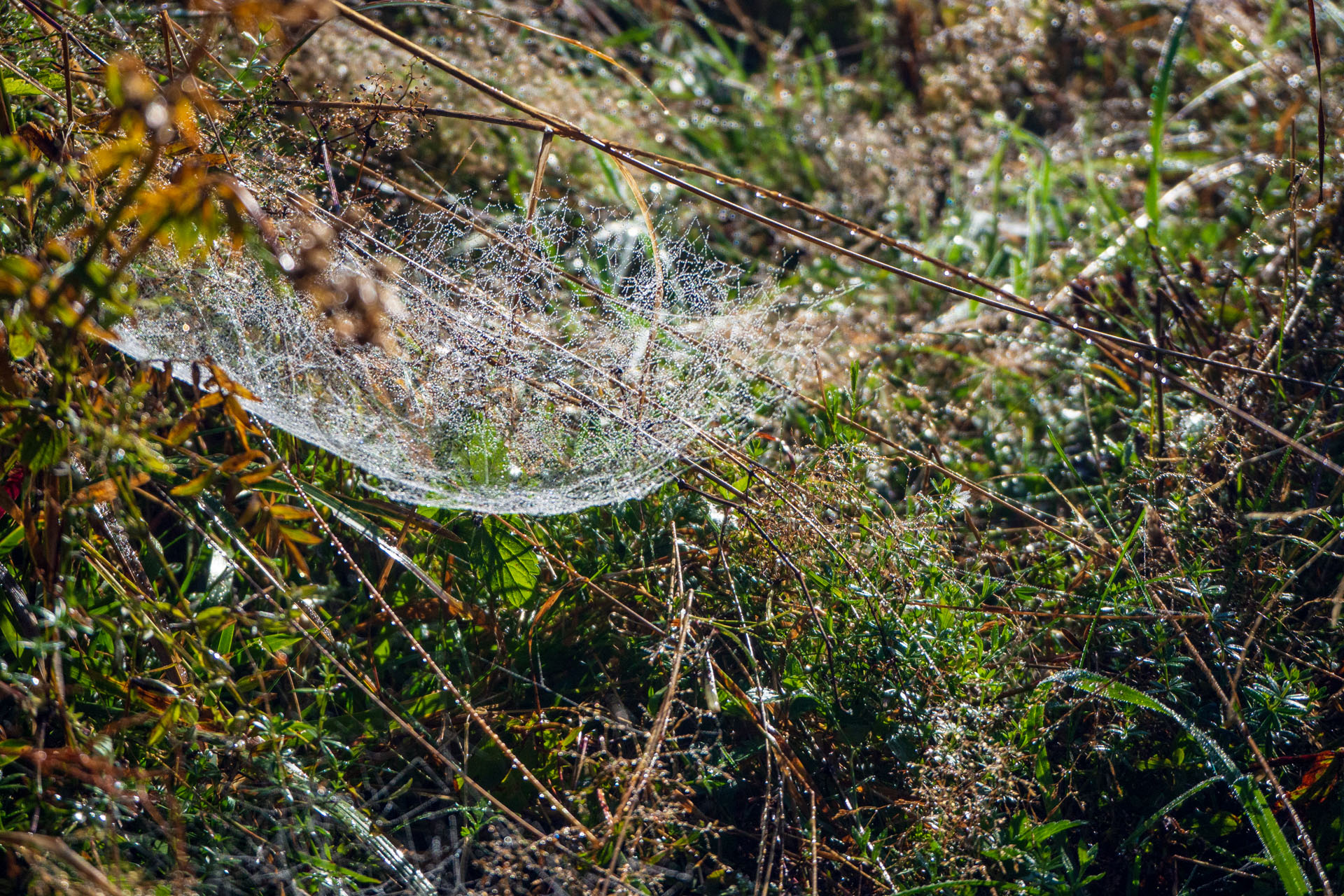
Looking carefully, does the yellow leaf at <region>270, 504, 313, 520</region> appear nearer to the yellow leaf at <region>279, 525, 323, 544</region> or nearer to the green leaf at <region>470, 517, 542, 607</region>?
the yellow leaf at <region>279, 525, 323, 544</region>

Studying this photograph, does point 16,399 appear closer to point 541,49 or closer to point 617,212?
point 617,212

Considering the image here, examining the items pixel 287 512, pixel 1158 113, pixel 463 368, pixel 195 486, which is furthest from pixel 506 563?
pixel 1158 113

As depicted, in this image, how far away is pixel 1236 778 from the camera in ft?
5.01

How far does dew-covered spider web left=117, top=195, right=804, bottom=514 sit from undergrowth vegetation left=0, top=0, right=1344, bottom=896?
0.02m

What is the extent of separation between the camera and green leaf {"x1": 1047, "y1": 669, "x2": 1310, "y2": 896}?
1.41 metres

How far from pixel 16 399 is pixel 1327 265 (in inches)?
112

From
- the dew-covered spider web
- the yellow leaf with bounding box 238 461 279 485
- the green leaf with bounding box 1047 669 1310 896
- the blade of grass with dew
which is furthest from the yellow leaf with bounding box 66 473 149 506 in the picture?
the blade of grass with dew

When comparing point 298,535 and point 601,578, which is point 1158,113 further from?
point 298,535

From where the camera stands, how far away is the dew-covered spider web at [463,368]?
1.83 m

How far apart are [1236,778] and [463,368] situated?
1.55 m

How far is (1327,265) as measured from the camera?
2.43m

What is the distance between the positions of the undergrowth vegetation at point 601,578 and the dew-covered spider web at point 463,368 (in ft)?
0.07

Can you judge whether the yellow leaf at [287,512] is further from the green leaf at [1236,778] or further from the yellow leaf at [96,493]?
the green leaf at [1236,778]

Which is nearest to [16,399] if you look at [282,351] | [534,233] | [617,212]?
[282,351]
